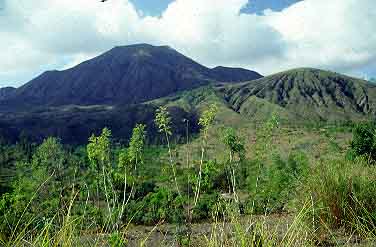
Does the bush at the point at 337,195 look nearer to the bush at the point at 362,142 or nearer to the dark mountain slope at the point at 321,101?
the bush at the point at 362,142

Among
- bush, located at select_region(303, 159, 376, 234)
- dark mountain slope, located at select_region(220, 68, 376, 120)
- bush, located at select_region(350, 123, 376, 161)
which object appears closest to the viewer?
bush, located at select_region(303, 159, 376, 234)

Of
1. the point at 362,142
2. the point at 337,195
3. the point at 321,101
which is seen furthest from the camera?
the point at 321,101

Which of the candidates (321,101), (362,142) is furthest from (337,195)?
(321,101)

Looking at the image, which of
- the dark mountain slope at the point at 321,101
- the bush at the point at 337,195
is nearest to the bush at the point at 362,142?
the bush at the point at 337,195

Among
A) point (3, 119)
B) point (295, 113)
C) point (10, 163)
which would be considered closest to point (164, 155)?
point (10, 163)

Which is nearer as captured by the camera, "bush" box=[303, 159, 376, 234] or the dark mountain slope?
"bush" box=[303, 159, 376, 234]

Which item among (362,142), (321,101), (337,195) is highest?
(337,195)

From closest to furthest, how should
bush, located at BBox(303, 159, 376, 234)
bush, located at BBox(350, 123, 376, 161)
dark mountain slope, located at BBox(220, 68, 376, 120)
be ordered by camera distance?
bush, located at BBox(303, 159, 376, 234) → bush, located at BBox(350, 123, 376, 161) → dark mountain slope, located at BBox(220, 68, 376, 120)

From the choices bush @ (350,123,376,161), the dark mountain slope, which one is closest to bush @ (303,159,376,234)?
bush @ (350,123,376,161)

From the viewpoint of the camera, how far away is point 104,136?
8016mm

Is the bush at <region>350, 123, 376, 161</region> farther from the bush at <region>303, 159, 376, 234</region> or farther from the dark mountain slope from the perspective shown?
the dark mountain slope

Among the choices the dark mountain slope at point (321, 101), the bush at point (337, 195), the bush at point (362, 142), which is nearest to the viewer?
the bush at point (337, 195)

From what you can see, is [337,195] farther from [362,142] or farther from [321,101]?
[321,101]

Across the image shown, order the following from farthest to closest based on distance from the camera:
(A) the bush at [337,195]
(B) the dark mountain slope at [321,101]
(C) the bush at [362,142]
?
(B) the dark mountain slope at [321,101] → (C) the bush at [362,142] → (A) the bush at [337,195]
